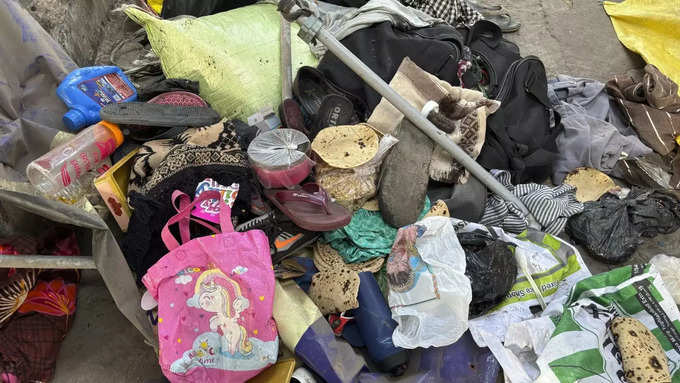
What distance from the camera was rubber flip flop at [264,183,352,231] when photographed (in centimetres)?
179

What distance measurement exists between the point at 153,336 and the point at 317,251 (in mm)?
A: 694

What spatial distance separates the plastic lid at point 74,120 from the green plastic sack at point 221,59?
48 cm

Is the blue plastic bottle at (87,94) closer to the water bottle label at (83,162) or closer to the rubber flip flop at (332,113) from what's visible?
the water bottle label at (83,162)

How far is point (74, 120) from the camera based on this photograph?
1897 millimetres

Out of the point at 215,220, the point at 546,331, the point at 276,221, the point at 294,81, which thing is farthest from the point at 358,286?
the point at 294,81

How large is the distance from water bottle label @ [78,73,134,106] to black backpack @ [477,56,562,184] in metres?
1.77

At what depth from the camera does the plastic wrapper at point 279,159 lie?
1837 millimetres

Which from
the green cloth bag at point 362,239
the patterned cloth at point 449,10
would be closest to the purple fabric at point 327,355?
the green cloth bag at point 362,239

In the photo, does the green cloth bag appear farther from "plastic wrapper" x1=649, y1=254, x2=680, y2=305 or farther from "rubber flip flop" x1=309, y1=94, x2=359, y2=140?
"plastic wrapper" x1=649, y1=254, x2=680, y2=305

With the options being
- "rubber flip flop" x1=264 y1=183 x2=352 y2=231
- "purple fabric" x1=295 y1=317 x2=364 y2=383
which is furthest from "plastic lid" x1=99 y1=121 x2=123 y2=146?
"purple fabric" x1=295 y1=317 x2=364 y2=383

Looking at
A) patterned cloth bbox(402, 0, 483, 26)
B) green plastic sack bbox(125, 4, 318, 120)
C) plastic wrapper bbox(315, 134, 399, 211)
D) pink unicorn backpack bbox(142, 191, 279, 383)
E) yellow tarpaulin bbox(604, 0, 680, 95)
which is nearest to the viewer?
pink unicorn backpack bbox(142, 191, 279, 383)

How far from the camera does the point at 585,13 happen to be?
367 centimetres

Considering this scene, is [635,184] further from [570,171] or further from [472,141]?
[472,141]

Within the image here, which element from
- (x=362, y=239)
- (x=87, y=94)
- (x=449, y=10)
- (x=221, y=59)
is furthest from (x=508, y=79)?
(x=87, y=94)
